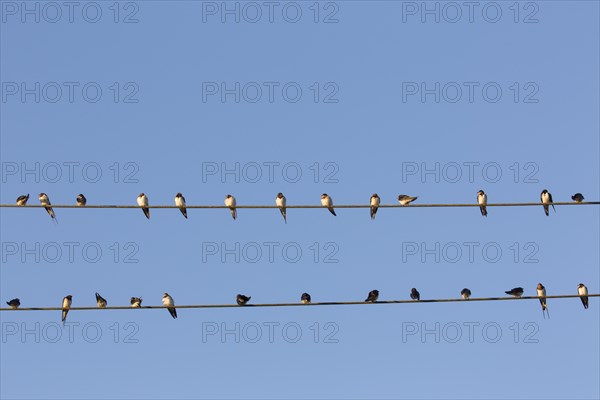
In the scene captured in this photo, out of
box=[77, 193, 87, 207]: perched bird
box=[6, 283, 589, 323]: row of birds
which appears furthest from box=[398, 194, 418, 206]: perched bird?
box=[77, 193, 87, 207]: perched bird

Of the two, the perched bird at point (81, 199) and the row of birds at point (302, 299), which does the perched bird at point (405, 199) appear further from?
the perched bird at point (81, 199)

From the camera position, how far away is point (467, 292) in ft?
95.2

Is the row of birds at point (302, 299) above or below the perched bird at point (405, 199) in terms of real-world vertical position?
below

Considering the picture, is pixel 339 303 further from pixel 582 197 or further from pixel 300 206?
pixel 582 197

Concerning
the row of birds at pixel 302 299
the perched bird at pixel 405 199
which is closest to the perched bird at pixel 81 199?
the row of birds at pixel 302 299

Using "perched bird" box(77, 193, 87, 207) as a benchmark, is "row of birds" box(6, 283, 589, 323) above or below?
below

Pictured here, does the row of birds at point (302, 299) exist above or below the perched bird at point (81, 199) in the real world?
below

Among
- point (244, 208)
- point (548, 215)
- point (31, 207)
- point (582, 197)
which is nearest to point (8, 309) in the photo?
point (31, 207)

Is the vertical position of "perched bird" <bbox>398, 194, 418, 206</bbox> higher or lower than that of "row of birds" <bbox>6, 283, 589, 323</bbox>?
higher

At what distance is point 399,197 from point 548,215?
5585mm

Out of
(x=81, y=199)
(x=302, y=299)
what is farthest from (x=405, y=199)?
(x=81, y=199)

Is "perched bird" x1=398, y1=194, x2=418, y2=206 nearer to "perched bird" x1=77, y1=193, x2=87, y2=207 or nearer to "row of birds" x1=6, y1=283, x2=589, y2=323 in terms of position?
"row of birds" x1=6, y1=283, x2=589, y2=323

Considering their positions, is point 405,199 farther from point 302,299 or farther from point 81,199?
point 81,199

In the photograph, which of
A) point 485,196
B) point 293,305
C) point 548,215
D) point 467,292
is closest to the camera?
point 293,305
